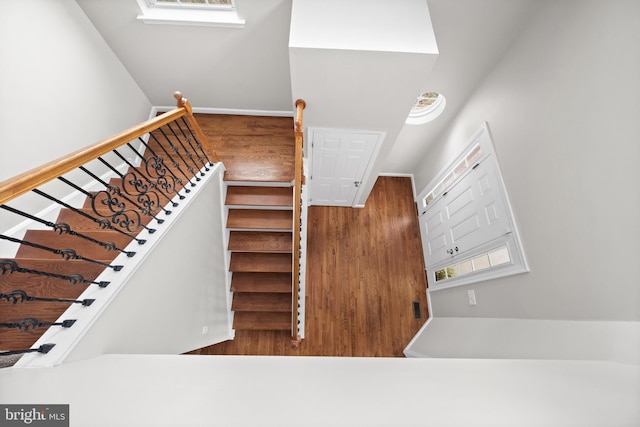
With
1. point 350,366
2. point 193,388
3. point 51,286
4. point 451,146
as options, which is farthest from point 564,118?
point 51,286

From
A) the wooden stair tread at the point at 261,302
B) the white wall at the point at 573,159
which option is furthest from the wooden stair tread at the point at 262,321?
the white wall at the point at 573,159

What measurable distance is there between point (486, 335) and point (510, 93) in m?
2.27

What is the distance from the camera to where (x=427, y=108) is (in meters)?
3.48

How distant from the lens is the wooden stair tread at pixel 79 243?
5.32ft

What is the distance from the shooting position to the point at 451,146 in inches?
130

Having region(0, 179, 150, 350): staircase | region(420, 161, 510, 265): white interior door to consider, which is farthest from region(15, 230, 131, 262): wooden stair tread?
region(420, 161, 510, 265): white interior door

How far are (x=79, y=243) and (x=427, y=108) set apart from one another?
13.5ft

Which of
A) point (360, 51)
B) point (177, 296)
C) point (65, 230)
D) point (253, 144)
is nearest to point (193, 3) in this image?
point (253, 144)

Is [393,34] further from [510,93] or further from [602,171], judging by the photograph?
[602,171]

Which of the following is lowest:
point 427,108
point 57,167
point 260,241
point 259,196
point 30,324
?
point 30,324

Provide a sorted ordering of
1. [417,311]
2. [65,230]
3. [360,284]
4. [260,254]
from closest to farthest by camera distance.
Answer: [65,230]
[260,254]
[417,311]
[360,284]

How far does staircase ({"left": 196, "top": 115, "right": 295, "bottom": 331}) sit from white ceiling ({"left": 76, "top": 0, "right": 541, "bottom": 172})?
3.95ft

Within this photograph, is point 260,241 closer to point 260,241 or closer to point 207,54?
point 260,241

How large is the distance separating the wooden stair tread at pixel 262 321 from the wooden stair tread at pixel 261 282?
352 mm
